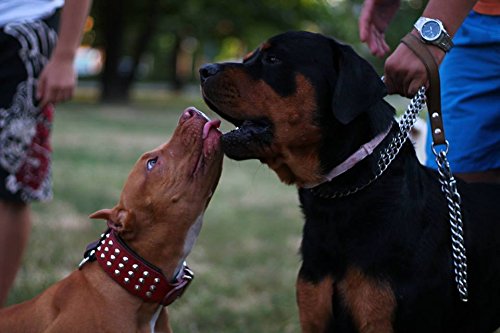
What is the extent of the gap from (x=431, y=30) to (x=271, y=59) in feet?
2.22

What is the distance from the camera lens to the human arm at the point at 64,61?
4.06 metres

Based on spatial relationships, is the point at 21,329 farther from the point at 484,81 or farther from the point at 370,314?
the point at 484,81

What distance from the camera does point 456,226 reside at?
10.3 feet

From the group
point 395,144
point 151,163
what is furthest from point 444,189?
point 151,163

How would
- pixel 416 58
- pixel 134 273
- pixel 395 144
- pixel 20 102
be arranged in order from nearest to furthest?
pixel 416 58
pixel 395 144
pixel 134 273
pixel 20 102

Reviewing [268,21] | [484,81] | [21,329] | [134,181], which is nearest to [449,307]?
[484,81]

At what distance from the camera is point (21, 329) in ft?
12.3

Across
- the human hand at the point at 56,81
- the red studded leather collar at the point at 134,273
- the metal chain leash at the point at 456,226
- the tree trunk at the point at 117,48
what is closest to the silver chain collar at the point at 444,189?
the metal chain leash at the point at 456,226

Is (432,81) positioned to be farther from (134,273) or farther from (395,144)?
(134,273)

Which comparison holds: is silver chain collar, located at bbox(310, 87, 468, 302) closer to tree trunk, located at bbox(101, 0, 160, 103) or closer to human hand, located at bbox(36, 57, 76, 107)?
human hand, located at bbox(36, 57, 76, 107)

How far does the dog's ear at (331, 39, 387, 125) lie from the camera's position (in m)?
3.08

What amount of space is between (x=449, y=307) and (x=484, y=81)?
121 centimetres

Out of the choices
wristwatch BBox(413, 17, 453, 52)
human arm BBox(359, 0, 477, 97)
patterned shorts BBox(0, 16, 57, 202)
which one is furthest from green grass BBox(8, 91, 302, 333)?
wristwatch BBox(413, 17, 453, 52)

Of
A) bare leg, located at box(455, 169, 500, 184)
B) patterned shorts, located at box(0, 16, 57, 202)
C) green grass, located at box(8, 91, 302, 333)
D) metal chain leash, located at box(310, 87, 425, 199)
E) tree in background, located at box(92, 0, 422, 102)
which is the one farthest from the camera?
tree in background, located at box(92, 0, 422, 102)
